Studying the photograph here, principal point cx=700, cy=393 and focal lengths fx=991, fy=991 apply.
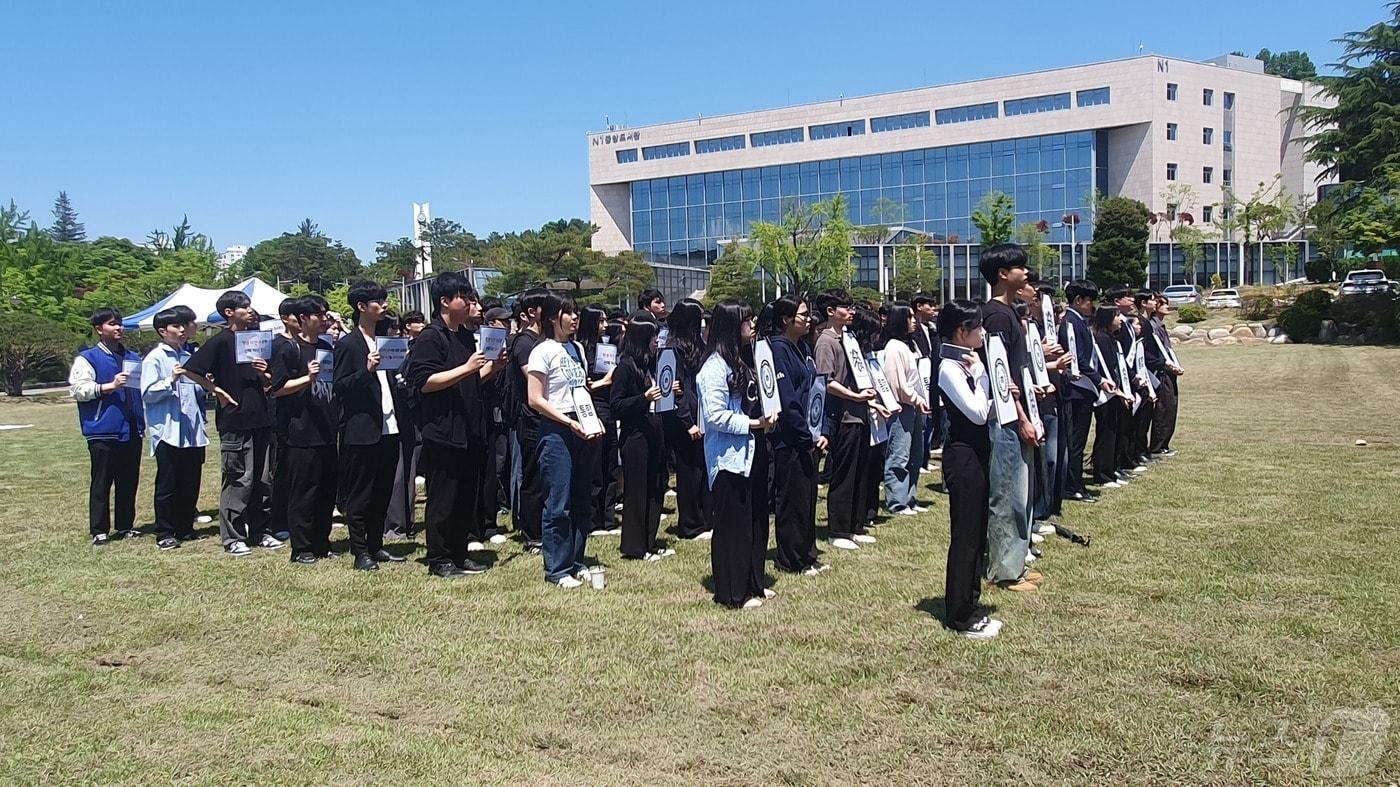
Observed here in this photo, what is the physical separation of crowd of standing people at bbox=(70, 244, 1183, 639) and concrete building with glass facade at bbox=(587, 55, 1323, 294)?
5730 cm

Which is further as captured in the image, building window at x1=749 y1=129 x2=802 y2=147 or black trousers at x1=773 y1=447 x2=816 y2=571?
building window at x1=749 y1=129 x2=802 y2=147

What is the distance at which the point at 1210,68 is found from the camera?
68.2 meters

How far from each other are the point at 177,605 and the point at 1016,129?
233ft

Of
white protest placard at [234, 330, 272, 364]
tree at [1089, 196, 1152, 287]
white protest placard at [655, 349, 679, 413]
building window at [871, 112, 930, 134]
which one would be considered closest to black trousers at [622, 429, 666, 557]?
white protest placard at [655, 349, 679, 413]

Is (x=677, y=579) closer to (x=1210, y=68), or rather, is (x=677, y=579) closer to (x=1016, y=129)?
(x=1016, y=129)

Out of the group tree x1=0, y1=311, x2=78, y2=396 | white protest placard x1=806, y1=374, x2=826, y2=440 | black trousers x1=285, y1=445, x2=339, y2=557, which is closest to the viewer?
white protest placard x1=806, y1=374, x2=826, y2=440

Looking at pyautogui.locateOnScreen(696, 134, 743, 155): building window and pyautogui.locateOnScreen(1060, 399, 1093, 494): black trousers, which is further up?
pyautogui.locateOnScreen(696, 134, 743, 155): building window

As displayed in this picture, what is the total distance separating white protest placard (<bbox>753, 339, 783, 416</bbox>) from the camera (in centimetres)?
552

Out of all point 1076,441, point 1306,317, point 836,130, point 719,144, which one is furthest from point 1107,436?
point 719,144

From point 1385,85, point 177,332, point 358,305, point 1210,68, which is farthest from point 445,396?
point 1210,68

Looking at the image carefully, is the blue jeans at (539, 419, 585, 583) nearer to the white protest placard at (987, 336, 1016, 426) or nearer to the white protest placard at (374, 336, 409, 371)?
the white protest placard at (374, 336, 409, 371)

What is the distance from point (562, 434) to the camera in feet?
20.0

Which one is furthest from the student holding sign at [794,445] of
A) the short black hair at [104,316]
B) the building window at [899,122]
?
the building window at [899,122]

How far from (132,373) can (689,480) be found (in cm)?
444
